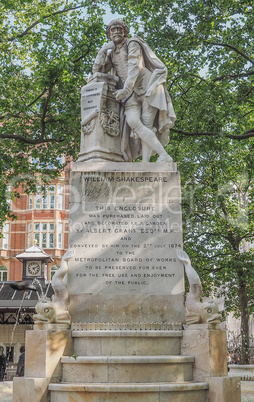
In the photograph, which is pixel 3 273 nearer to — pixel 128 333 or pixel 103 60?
pixel 103 60

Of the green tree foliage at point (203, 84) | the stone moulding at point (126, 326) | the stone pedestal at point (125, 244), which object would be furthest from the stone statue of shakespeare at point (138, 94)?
the green tree foliage at point (203, 84)

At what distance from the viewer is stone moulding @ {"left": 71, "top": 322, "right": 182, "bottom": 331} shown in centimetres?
785

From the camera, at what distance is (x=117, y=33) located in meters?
9.90

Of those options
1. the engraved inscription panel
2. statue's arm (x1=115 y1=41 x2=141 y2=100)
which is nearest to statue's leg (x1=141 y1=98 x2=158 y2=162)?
statue's arm (x1=115 y1=41 x2=141 y2=100)

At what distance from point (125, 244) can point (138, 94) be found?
293cm

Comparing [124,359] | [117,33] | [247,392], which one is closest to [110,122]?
[117,33]

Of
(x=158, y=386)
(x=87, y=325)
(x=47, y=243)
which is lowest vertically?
(x=158, y=386)

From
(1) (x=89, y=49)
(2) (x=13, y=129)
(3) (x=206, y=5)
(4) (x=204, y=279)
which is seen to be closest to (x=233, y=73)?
(3) (x=206, y=5)

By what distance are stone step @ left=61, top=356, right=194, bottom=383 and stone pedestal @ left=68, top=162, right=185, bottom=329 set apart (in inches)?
32.0

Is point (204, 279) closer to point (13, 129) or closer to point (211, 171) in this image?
point (211, 171)

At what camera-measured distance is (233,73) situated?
18.9 m

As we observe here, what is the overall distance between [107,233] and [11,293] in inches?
699

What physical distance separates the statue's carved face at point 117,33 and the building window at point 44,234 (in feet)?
135

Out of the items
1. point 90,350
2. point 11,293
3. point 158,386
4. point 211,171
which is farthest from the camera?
point 11,293
